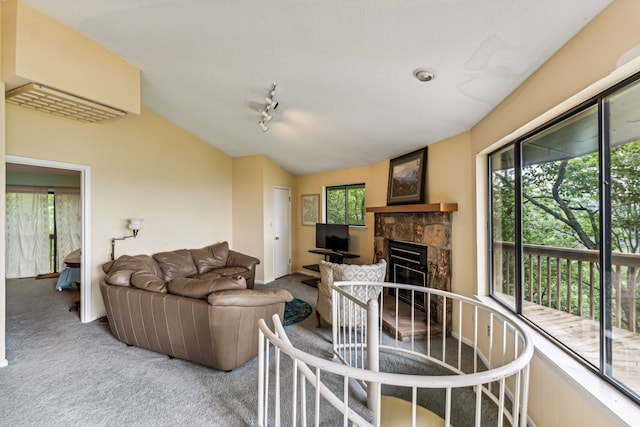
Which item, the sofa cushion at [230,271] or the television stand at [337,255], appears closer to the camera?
the sofa cushion at [230,271]

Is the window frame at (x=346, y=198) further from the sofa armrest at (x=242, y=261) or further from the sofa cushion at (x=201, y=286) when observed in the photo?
the sofa cushion at (x=201, y=286)

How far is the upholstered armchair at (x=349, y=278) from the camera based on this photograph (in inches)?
121

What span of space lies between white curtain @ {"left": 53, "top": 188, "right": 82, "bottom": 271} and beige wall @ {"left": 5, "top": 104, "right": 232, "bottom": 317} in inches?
130

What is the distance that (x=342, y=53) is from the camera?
2.11 m

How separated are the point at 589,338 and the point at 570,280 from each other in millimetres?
347

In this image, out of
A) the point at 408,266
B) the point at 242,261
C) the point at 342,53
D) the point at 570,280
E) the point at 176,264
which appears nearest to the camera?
the point at 570,280

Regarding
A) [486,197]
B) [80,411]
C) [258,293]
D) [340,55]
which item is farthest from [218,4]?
[80,411]

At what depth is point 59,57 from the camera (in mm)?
2547

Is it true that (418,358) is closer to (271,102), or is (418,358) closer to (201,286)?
(201,286)

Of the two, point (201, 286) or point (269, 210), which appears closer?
point (201, 286)

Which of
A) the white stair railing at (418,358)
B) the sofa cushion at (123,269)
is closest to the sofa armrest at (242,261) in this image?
the sofa cushion at (123,269)

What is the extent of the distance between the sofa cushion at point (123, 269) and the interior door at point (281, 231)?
2.57m

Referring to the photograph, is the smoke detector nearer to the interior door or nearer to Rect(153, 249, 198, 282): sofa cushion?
the interior door

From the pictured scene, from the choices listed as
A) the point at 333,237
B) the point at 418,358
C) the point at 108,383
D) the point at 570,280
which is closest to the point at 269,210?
the point at 333,237
